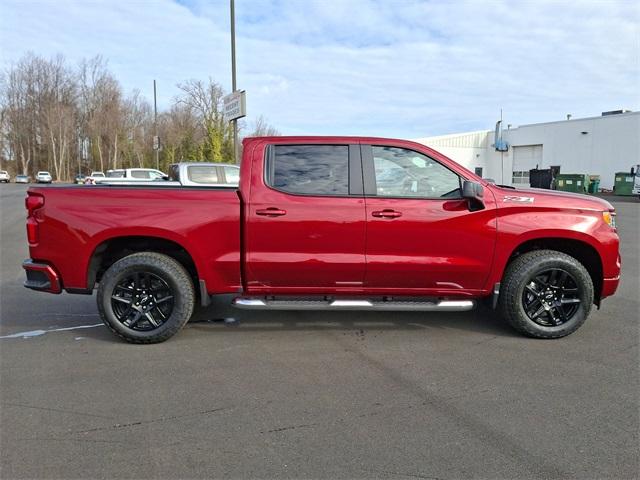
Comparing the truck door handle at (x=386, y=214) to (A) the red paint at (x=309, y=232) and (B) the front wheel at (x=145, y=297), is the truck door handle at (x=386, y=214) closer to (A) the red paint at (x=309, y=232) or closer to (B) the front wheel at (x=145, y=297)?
(A) the red paint at (x=309, y=232)

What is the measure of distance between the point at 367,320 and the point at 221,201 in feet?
6.85

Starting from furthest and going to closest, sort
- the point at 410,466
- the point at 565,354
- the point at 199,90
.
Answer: the point at 199,90 → the point at 565,354 → the point at 410,466

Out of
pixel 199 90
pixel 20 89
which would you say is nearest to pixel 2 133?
pixel 20 89

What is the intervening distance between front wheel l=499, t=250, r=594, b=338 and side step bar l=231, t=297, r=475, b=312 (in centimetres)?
46

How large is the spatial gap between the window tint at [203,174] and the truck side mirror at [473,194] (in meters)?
9.20

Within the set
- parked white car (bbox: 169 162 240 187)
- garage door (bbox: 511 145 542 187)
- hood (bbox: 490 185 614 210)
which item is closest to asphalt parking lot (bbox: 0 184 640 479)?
hood (bbox: 490 185 614 210)

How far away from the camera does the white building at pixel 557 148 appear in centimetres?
3366

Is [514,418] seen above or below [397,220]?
below

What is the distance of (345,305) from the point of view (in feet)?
13.8

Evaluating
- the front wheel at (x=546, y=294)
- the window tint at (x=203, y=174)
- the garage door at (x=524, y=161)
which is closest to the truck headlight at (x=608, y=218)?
the front wheel at (x=546, y=294)

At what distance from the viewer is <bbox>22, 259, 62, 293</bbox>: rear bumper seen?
13.8 ft

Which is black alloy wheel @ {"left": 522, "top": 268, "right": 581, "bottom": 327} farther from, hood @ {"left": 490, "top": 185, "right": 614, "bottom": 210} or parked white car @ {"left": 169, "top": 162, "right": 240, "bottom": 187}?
parked white car @ {"left": 169, "top": 162, "right": 240, "bottom": 187}

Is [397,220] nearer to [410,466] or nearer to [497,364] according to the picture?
[497,364]

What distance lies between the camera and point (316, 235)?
415cm
